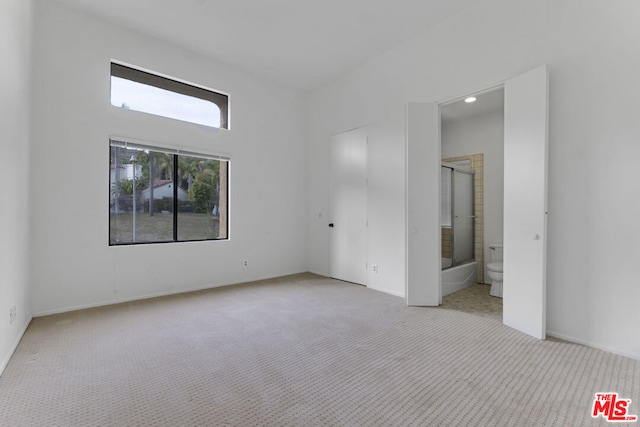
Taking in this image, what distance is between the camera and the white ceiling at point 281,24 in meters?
3.22

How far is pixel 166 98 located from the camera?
401 centimetres

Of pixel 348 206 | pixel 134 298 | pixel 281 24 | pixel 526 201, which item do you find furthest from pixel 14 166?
pixel 526 201

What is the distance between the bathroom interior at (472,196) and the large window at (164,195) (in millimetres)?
3259

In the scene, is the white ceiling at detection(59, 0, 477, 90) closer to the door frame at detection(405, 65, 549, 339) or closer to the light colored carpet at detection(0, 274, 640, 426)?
the door frame at detection(405, 65, 549, 339)

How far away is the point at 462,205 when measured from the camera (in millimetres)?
4789

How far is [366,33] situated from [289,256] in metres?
3.51

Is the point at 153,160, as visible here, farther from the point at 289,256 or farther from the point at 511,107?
the point at 511,107

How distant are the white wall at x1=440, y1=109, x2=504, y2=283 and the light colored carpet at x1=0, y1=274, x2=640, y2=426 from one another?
2.04 metres

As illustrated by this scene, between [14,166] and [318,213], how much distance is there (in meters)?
3.79

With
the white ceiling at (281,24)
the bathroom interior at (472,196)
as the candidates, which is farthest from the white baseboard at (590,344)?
the white ceiling at (281,24)

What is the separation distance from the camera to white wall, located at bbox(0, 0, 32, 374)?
7.00 ft

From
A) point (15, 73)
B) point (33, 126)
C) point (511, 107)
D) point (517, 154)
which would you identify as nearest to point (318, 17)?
point (511, 107)

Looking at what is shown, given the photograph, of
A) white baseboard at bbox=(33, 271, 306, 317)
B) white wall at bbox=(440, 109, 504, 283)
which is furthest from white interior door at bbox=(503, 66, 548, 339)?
white baseboard at bbox=(33, 271, 306, 317)

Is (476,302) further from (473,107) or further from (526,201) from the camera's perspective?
(473,107)
